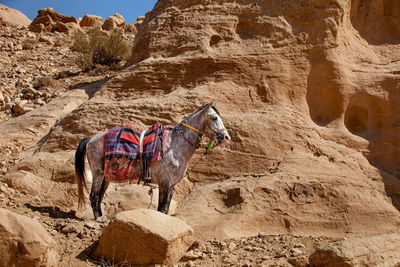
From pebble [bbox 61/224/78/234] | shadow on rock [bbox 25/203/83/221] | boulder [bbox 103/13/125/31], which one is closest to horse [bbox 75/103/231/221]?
shadow on rock [bbox 25/203/83/221]

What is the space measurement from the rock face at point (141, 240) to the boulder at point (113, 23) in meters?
20.3

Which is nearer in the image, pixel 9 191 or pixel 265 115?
pixel 9 191

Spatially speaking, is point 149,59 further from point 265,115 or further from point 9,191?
point 9,191

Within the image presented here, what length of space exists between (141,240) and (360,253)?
227 centimetres

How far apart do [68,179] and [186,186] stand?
2.14 meters

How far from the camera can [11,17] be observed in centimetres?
2444

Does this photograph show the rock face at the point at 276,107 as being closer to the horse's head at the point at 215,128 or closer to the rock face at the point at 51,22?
the horse's head at the point at 215,128

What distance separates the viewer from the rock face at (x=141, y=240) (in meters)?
4.27

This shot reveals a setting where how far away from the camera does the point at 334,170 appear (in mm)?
6805

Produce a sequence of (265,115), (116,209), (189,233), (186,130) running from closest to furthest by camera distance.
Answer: (189,233), (186,130), (116,209), (265,115)

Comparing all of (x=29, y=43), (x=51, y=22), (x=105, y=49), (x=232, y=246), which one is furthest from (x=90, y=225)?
(x=51, y=22)

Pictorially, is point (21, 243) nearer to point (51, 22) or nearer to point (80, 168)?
point (80, 168)

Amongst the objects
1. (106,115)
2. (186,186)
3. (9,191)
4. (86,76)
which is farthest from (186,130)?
(86,76)

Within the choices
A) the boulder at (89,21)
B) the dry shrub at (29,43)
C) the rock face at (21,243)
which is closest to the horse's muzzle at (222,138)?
the rock face at (21,243)
